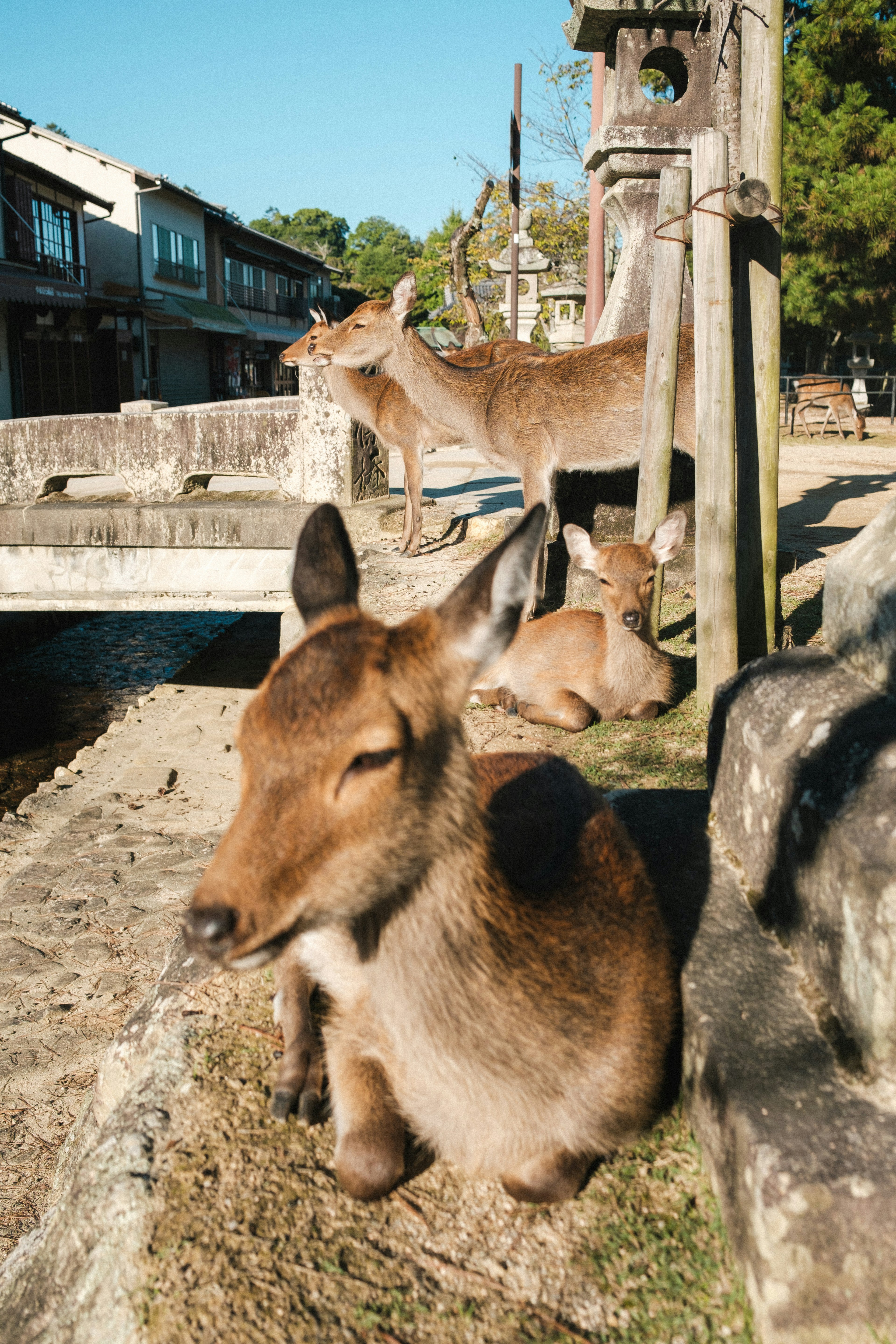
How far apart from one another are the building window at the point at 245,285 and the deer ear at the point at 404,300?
36.5 m

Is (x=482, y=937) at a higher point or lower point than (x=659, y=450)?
lower

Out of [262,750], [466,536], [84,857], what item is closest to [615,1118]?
[262,750]

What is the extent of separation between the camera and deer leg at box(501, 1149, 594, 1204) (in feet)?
6.23

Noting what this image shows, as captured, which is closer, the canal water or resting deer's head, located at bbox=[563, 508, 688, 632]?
resting deer's head, located at bbox=[563, 508, 688, 632]

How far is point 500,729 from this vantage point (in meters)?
5.18

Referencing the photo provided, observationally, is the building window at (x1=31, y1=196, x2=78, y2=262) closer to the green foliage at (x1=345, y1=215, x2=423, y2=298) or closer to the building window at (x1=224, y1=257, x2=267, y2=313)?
the building window at (x1=224, y1=257, x2=267, y2=313)

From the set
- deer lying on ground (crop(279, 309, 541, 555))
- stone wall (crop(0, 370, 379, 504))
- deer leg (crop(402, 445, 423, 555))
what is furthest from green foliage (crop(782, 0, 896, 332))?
deer leg (crop(402, 445, 423, 555))

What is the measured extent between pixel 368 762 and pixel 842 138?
68.5 feet

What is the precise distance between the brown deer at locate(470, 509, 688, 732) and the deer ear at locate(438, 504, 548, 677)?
3020 millimetres

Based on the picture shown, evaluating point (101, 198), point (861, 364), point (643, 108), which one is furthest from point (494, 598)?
point (101, 198)

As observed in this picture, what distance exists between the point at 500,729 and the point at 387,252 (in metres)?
85.8

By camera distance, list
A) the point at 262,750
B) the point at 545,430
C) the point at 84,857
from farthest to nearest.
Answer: the point at 545,430, the point at 84,857, the point at 262,750

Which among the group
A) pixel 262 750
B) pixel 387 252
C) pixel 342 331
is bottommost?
pixel 262 750

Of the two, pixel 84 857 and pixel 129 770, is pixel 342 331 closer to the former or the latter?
pixel 129 770
